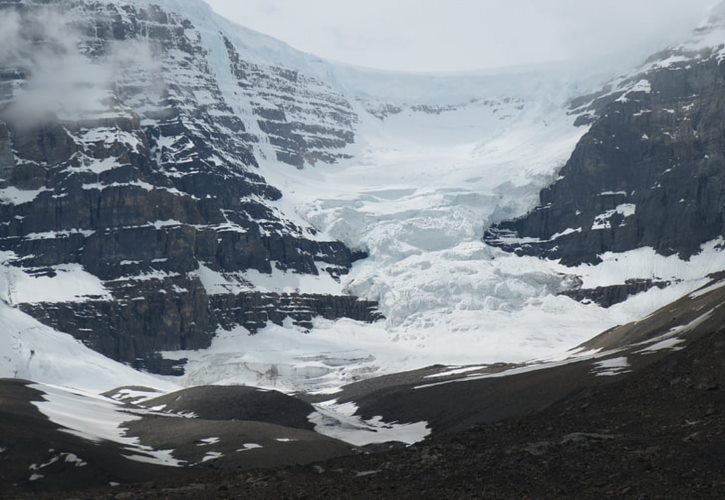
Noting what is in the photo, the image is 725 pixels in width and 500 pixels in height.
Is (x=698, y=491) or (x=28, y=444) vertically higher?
(x=28, y=444)

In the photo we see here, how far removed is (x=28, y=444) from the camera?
3511 inches

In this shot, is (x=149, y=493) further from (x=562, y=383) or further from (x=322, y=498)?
(x=562, y=383)

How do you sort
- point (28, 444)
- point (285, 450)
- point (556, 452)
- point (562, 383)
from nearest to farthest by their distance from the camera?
point (556, 452), point (28, 444), point (285, 450), point (562, 383)

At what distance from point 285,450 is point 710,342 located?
3222 cm

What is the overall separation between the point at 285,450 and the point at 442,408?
3989 cm

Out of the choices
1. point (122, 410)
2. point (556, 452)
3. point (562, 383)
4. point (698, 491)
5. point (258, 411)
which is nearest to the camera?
point (698, 491)

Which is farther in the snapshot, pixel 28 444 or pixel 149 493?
pixel 28 444

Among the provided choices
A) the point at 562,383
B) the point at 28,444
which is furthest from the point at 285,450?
the point at 562,383

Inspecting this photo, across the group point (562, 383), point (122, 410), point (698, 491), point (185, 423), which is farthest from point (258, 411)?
point (698, 491)

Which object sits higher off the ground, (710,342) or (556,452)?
(710,342)

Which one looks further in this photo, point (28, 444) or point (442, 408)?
point (442, 408)

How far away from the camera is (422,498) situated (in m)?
61.3

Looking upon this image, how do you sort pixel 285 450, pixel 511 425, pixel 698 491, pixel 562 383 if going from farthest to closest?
pixel 562 383 → pixel 285 450 → pixel 511 425 → pixel 698 491

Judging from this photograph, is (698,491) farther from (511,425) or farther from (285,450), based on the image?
(285,450)
